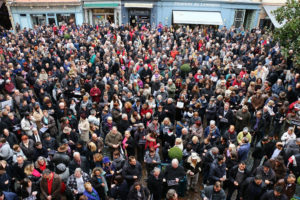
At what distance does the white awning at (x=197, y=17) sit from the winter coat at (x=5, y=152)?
19.8 metres

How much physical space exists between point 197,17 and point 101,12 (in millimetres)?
10075

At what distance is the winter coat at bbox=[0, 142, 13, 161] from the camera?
599 cm

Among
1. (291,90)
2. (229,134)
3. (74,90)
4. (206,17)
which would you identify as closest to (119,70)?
(74,90)

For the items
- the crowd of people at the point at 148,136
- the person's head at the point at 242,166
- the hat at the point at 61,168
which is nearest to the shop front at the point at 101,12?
the crowd of people at the point at 148,136

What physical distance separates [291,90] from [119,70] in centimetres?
715

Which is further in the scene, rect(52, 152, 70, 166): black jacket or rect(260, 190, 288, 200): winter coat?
rect(52, 152, 70, 166): black jacket

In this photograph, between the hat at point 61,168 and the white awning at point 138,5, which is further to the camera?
the white awning at point 138,5

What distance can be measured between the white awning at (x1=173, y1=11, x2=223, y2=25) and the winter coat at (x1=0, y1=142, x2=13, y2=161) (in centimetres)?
1984

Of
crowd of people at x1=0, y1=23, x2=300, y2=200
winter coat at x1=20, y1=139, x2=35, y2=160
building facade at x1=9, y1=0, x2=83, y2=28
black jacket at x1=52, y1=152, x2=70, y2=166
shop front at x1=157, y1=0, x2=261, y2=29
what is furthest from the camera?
building facade at x1=9, y1=0, x2=83, y2=28

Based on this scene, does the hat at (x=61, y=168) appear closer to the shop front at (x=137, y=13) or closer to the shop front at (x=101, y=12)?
the shop front at (x=137, y=13)

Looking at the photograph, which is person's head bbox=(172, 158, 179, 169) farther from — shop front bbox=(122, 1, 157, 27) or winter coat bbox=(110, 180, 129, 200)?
shop front bbox=(122, 1, 157, 27)

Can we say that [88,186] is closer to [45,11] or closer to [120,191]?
[120,191]

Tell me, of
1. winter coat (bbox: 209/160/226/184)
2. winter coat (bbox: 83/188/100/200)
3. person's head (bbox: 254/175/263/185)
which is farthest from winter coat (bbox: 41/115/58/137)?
person's head (bbox: 254/175/263/185)

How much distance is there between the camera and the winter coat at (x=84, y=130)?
22.9ft
